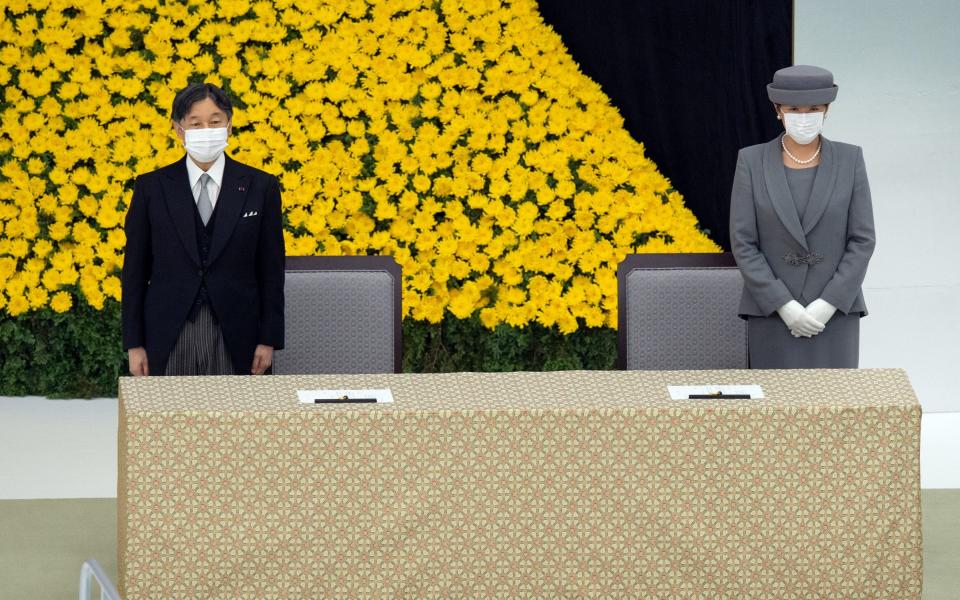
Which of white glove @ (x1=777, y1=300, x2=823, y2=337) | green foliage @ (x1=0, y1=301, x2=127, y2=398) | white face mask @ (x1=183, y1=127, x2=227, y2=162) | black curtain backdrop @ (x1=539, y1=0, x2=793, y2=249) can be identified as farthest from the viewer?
green foliage @ (x1=0, y1=301, x2=127, y2=398)

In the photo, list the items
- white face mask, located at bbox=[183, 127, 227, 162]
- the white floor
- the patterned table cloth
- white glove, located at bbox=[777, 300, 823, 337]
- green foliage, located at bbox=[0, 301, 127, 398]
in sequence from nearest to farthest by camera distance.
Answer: the patterned table cloth
white face mask, located at bbox=[183, 127, 227, 162]
white glove, located at bbox=[777, 300, 823, 337]
the white floor
green foliage, located at bbox=[0, 301, 127, 398]

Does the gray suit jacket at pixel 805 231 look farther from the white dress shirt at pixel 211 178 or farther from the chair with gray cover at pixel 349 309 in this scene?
the white dress shirt at pixel 211 178

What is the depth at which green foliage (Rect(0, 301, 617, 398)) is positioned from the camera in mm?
5812

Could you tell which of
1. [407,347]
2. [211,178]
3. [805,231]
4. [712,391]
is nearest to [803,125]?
[805,231]

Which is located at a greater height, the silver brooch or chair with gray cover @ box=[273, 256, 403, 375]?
the silver brooch

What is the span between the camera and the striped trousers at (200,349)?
3.61 metres

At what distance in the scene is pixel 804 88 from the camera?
3619mm

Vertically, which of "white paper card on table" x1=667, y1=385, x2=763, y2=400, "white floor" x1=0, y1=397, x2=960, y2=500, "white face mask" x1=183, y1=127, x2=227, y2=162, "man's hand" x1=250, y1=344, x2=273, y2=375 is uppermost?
"white face mask" x1=183, y1=127, x2=227, y2=162

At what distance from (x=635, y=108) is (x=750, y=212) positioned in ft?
7.35

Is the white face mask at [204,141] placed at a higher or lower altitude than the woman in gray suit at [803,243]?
higher

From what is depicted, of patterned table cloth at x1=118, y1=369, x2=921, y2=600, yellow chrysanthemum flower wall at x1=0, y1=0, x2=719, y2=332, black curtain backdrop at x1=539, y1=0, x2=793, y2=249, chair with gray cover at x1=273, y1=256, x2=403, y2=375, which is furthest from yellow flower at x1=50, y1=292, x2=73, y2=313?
patterned table cloth at x1=118, y1=369, x2=921, y2=600

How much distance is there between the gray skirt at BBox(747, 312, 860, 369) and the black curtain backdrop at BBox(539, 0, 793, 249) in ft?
7.01

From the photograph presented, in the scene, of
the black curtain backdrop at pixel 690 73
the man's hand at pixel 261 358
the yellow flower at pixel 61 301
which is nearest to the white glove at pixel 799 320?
the man's hand at pixel 261 358

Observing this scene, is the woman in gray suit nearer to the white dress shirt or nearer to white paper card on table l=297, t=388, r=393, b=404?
the white dress shirt
